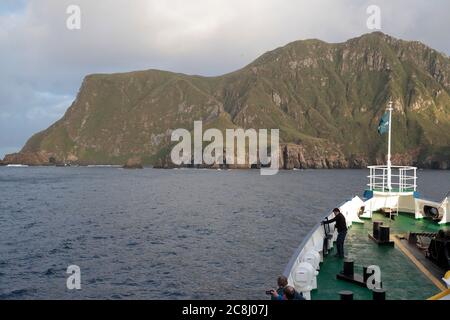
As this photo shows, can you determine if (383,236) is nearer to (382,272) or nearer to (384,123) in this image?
(382,272)

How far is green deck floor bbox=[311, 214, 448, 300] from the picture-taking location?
14.8m

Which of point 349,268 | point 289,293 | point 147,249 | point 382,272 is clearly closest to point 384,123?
point 382,272

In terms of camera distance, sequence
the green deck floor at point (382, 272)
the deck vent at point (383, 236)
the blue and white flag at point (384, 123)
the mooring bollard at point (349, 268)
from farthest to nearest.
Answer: the blue and white flag at point (384, 123), the deck vent at point (383, 236), the mooring bollard at point (349, 268), the green deck floor at point (382, 272)

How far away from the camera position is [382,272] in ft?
56.2

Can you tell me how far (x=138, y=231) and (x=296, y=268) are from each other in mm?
43997

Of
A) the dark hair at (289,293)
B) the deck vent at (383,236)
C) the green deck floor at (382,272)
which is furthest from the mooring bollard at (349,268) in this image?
the deck vent at (383,236)

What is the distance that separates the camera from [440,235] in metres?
17.3

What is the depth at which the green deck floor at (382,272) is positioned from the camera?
14.8 m

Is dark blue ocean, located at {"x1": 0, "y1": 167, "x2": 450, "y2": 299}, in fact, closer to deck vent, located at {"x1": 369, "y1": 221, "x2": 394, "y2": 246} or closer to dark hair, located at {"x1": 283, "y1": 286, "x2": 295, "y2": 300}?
deck vent, located at {"x1": 369, "y1": 221, "x2": 394, "y2": 246}

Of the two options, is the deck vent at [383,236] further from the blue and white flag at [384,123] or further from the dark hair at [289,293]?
the dark hair at [289,293]

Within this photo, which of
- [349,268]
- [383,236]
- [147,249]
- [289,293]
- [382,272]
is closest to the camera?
[289,293]
